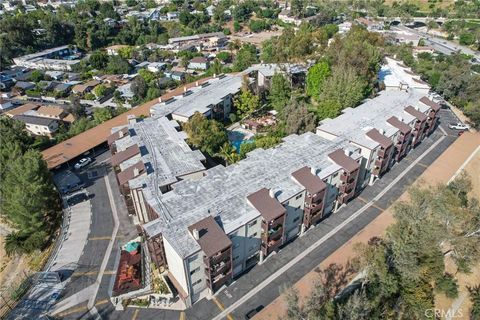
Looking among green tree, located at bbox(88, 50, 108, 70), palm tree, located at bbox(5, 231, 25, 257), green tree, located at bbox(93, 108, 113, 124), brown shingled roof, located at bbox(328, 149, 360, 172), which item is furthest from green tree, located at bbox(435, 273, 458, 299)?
green tree, located at bbox(88, 50, 108, 70)

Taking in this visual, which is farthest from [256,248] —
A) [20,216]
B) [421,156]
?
[421,156]

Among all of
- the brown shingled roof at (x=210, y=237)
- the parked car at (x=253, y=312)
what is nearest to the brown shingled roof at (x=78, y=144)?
the brown shingled roof at (x=210, y=237)

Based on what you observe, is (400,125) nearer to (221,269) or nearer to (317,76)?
(317,76)

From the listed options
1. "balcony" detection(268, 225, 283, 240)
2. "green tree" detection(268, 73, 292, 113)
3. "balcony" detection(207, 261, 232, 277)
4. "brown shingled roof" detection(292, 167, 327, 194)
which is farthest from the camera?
"green tree" detection(268, 73, 292, 113)

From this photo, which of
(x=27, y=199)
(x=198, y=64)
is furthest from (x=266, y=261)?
(x=198, y=64)

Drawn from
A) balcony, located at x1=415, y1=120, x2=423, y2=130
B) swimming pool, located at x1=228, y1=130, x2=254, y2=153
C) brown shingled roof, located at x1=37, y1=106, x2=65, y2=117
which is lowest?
brown shingled roof, located at x1=37, y1=106, x2=65, y2=117

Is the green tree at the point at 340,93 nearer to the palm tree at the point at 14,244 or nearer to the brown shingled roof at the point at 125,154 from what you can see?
the brown shingled roof at the point at 125,154

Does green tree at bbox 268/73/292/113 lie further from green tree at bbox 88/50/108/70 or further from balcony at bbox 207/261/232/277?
green tree at bbox 88/50/108/70
